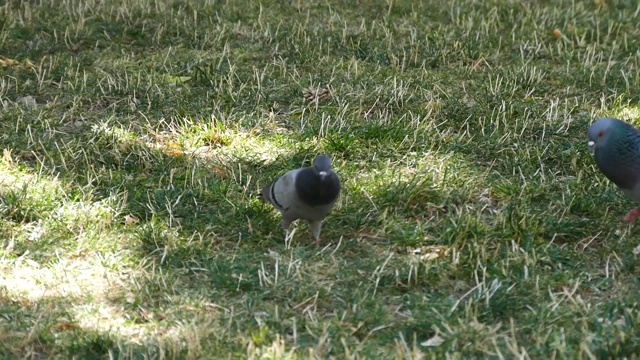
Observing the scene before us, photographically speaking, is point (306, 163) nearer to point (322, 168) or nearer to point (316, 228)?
point (316, 228)

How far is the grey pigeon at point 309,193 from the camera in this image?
4332mm

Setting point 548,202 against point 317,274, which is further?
point 548,202

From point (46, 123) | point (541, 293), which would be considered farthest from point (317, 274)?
point (46, 123)

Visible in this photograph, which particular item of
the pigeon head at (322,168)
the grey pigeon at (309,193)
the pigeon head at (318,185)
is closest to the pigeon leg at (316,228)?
the grey pigeon at (309,193)

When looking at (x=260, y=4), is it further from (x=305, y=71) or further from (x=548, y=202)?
(x=548, y=202)

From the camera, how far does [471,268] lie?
430cm

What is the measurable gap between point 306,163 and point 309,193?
4.01 ft

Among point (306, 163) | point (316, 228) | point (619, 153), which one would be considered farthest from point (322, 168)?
point (619, 153)

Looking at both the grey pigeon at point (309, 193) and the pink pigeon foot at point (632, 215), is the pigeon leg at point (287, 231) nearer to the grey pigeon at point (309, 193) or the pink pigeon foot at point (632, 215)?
the grey pigeon at point (309, 193)

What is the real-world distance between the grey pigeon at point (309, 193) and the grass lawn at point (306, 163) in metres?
0.19

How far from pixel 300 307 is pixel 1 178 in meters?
2.16

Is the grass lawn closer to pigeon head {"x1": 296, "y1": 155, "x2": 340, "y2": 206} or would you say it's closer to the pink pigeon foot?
the pink pigeon foot

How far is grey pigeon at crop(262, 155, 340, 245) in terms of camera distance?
14.2ft

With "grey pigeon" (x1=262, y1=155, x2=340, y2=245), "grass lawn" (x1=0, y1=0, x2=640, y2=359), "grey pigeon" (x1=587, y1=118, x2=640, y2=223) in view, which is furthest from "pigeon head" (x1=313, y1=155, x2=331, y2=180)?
"grey pigeon" (x1=587, y1=118, x2=640, y2=223)
